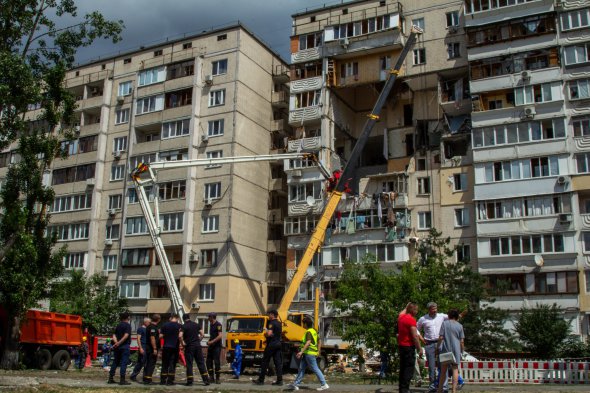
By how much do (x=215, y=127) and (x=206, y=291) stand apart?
47.4ft

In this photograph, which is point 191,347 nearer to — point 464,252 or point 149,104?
point 464,252

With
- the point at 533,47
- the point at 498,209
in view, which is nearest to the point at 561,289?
the point at 498,209

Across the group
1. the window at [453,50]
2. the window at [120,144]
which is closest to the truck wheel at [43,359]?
the window at [120,144]

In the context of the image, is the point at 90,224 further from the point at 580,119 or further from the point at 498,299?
the point at 580,119

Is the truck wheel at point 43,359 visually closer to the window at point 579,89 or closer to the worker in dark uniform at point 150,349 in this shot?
the worker in dark uniform at point 150,349

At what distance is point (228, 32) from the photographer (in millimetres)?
58969

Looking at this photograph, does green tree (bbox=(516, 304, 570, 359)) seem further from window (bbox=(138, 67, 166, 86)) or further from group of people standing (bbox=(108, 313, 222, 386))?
window (bbox=(138, 67, 166, 86))

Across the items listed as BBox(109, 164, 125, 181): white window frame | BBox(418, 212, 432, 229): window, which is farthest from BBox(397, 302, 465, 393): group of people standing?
BBox(109, 164, 125, 181): white window frame

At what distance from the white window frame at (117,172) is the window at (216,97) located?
11.4m

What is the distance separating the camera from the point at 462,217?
49.2 metres

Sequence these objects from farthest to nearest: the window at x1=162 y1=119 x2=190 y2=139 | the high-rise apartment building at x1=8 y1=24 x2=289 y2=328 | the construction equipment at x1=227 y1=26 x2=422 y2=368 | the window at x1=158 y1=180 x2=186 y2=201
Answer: the window at x1=162 y1=119 x2=190 y2=139 < the window at x1=158 y1=180 x2=186 y2=201 < the high-rise apartment building at x1=8 y1=24 x2=289 y2=328 < the construction equipment at x1=227 y1=26 x2=422 y2=368

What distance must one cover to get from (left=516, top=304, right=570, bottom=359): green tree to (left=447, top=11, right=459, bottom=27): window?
24739mm

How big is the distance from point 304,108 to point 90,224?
922 inches

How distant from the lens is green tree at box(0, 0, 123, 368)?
25.1m
